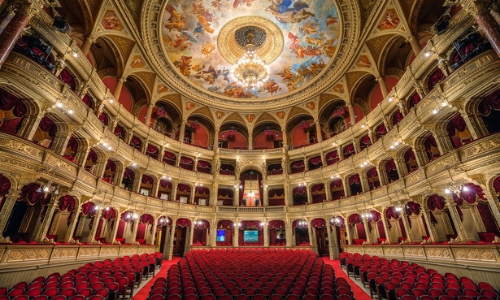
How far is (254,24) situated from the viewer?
682 inches

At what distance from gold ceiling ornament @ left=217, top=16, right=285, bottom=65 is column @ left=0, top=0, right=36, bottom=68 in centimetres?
1223

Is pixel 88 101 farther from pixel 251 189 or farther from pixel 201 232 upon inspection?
pixel 251 189

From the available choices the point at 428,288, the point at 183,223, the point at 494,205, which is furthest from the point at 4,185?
the point at 494,205

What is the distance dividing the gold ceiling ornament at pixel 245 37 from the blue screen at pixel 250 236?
16.3 meters

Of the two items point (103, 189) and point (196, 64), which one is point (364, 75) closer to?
point (196, 64)

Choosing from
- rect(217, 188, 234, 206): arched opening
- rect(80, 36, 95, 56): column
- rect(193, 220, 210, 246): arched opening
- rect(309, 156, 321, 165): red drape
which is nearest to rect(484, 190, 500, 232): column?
rect(309, 156, 321, 165): red drape

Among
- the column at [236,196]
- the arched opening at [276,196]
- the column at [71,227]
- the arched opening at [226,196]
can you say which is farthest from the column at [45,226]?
the arched opening at [276,196]

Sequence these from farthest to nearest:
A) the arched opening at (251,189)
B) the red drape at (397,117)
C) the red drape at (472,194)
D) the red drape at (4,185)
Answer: the arched opening at (251,189) < the red drape at (397,117) < the red drape at (472,194) < the red drape at (4,185)

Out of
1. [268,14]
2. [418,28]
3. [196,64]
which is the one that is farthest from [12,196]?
[418,28]

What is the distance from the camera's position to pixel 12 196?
8039mm

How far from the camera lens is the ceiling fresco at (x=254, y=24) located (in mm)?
15539

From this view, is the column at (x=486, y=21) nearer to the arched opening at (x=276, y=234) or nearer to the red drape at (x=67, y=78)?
the red drape at (x=67, y=78)

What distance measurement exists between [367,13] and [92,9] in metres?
17.3

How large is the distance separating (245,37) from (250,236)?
18.3 metres
